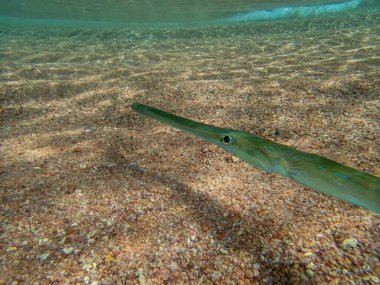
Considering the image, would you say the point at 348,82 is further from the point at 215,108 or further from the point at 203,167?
the point at 203,167

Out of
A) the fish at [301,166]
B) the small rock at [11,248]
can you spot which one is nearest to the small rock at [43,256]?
the small rock at [11,248]

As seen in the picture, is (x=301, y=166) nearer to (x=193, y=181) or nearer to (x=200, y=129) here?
(x=200, y=129)

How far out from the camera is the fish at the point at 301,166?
149 cm

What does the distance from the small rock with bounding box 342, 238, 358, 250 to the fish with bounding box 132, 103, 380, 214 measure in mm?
456

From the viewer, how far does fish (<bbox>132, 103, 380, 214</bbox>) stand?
4.90 feet

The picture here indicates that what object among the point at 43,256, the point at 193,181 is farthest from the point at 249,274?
the point at 43,256

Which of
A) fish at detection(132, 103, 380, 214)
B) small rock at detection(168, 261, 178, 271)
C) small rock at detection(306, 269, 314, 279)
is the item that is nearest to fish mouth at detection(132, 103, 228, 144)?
fish at detection(132, 103, 380, 214)

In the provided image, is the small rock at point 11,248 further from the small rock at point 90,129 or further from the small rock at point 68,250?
the small rock at point 90,129

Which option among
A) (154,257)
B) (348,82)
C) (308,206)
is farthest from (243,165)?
(348,82)

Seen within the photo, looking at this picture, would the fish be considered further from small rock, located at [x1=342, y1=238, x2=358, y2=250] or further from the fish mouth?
small rock, located at [x1=342, y1=238, x2=358, y2=250]

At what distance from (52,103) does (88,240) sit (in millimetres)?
3423

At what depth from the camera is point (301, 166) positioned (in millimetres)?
1662

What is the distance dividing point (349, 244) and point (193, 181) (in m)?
1.43

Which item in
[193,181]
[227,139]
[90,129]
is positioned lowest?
[90,129]
